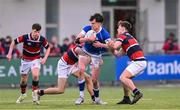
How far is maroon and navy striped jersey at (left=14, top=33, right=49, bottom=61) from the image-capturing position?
20656mm

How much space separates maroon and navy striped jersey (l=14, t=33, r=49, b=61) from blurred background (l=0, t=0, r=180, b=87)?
10.9 m

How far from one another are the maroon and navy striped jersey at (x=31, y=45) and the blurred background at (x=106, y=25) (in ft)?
35.6

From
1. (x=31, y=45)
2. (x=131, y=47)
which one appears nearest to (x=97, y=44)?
(x=131, y=47)

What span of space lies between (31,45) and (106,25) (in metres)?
18.3

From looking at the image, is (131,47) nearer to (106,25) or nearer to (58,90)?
(58,90)

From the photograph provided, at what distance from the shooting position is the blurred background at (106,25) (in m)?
32.4

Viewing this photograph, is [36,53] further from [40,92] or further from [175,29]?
[175,29]

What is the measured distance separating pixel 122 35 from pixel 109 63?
13.5m

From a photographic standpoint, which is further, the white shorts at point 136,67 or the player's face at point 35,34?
the player's face at point 35,34

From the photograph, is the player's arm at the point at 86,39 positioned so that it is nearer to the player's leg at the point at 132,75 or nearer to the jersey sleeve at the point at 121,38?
the jersey sleeve at the point at 121,38

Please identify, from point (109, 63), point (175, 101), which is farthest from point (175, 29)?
point (175, 101)

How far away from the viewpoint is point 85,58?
64.6 feet

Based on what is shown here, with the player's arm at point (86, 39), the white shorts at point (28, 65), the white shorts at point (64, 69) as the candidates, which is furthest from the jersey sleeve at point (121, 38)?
the white shorts at point (28, 65)

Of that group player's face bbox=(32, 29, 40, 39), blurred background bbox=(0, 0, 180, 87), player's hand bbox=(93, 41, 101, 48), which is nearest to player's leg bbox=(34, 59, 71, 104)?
player's hand bbox=(93, 41, 101, 48)
